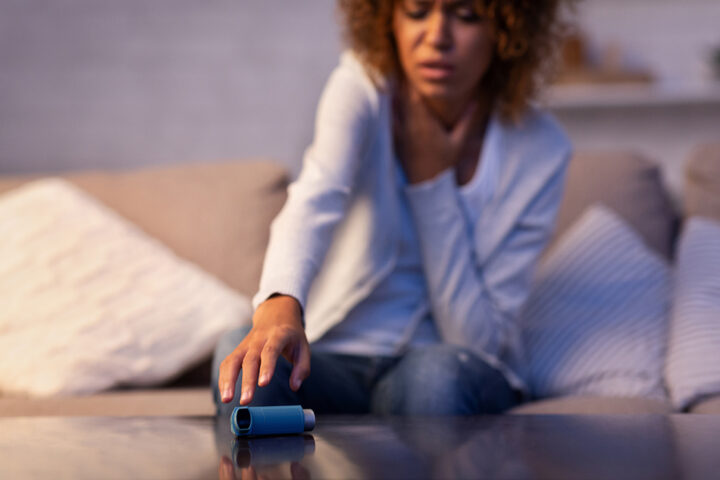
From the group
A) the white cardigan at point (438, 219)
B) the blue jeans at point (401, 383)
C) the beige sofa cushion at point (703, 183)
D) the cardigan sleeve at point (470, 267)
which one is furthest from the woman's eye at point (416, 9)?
the beige sofa cushion at point (703, 183)

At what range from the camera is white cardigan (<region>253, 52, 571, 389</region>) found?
1204 millimetres

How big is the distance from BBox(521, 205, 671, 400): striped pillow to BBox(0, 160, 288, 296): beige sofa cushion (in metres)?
0.57

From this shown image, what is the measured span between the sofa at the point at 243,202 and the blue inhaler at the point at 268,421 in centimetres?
78

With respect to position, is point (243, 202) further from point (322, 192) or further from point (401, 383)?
point (401, 383)

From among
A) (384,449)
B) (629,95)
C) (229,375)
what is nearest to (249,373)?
(229,375)

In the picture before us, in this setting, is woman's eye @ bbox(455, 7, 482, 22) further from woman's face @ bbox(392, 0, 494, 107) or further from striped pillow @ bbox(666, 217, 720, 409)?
striped pillow @ bbox(666, 217, 720, 409)

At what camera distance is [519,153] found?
134cm

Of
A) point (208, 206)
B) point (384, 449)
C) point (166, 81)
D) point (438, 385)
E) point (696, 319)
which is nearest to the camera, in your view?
point (384, 449)

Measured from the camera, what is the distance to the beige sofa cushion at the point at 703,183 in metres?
1.74

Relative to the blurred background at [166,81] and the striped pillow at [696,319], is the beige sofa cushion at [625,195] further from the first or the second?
the blurred background at [166,81]

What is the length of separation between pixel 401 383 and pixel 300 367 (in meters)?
0.30

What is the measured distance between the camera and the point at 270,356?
79cm

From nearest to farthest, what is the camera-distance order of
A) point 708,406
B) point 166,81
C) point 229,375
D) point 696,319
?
1. point 229,375
2. point 708,406
3. point 696,319
4. point 166,81

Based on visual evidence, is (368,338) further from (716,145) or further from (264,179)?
(716,145)
